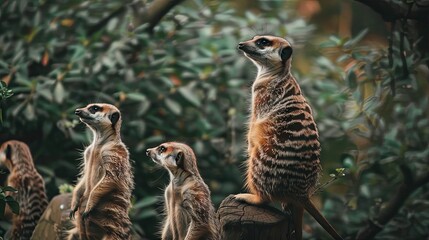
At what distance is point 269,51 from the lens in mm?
4273

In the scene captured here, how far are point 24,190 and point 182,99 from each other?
2270mm

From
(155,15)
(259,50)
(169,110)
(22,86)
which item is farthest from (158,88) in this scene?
(259,50)

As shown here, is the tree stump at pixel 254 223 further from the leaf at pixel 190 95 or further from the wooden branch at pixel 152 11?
the leaf at pixel 190 95

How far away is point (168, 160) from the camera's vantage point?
405 centimetres

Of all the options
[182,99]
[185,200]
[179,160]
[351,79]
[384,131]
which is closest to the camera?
[185,200]

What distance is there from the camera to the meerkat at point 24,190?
508 centimetres

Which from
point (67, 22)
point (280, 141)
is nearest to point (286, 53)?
point (280, 141)

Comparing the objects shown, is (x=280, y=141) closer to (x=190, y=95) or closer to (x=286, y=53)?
(x=286, y=53)

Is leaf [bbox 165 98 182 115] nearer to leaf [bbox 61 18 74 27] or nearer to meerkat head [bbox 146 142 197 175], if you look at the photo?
leaf [bbox 61 18 74 27]

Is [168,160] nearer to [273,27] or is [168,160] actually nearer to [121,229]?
[121,229]

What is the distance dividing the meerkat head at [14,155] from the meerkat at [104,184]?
3.01ft

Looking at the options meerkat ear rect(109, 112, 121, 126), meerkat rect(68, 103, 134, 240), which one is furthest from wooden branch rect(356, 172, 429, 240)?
meerkat ear rect(109, 112, 121, 126)

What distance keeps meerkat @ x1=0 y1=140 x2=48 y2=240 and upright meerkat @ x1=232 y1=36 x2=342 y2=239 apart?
4.71ft

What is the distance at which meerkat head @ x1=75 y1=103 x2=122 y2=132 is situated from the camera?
167 inches
